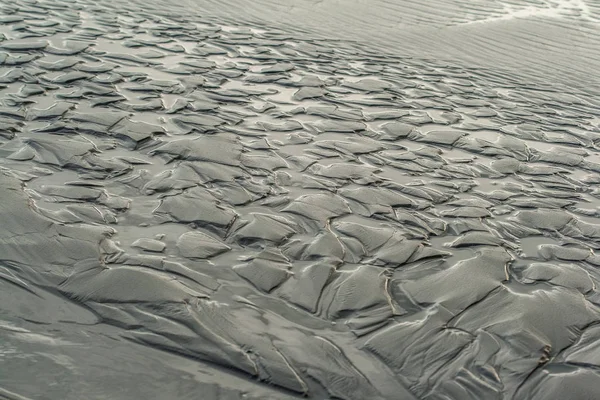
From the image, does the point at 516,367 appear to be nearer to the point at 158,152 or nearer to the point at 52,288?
the point at 52,288

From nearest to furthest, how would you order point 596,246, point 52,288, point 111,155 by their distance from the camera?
1. point 52,288
2. point 596,246
3. point 111,155

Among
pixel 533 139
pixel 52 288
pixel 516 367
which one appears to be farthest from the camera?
pixel 533 139

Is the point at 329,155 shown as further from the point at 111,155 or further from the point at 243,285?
the point at 243,285

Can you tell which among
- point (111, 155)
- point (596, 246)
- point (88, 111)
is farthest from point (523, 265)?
point (88, 111)

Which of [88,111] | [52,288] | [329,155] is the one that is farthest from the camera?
[88,111]

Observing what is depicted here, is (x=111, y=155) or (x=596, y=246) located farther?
(x=111, y=155)

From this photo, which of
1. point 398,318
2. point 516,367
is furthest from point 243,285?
point 516,367
